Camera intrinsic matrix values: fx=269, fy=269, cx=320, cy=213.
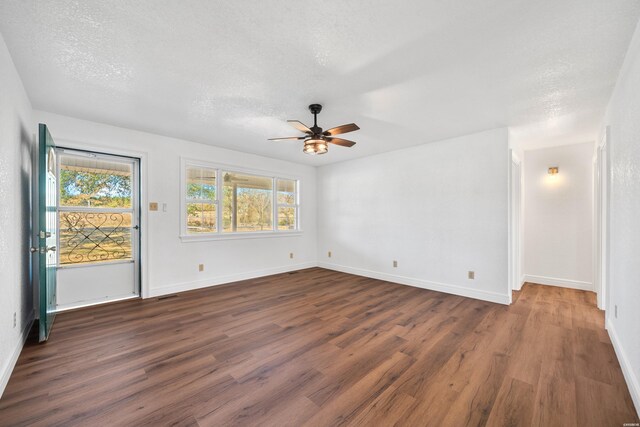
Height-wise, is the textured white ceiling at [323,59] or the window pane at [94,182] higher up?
the textured white ceiling at [323,59]

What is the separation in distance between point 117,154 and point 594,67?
5422 millimetres

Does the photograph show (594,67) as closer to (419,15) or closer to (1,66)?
(419,15)

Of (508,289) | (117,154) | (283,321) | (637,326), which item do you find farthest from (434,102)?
(117,154)

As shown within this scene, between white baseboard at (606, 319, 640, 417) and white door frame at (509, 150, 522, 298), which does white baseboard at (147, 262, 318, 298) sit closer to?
white door frame at (509, 150, 522, 298)

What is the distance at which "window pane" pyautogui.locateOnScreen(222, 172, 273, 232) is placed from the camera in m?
5.07

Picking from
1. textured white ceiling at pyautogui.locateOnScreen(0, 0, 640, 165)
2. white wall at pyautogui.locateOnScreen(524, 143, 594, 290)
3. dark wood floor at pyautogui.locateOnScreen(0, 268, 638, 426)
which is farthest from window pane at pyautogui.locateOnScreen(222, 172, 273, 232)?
white wall at pyautogui.locateOnScreen(524, 143, 594, 290)

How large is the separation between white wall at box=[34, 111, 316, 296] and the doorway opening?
20 cm

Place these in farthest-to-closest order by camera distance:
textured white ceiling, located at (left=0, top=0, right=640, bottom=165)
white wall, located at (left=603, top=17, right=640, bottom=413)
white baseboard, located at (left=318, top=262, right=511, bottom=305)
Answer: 1. white baseboard, located at (left=318, top=262, right=511, bottom=305)
2. white wall, located at (left=603, top=17, right=640, bottom=413)
3. textured white ceiling, located at (left=0, top=0, right=640, bottom=165)

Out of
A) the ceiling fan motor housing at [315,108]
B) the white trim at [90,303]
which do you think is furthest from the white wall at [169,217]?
the ceiling fan motor housing at [315,108]

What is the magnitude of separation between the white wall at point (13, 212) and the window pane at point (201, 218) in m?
1.90

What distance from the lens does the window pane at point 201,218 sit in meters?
4.57

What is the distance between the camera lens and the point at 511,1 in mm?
1584

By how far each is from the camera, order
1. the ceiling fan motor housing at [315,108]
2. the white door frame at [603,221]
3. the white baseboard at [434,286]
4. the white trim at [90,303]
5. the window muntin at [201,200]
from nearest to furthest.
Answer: the white door frame at [603,221] < the ceiling fan motor housing at [315,108] < the white trim at [90,303] < the white baseboard at [434,286] < the window muntin at [201,200]

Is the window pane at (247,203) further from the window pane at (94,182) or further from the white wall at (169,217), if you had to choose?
the window pane at (94,182)
